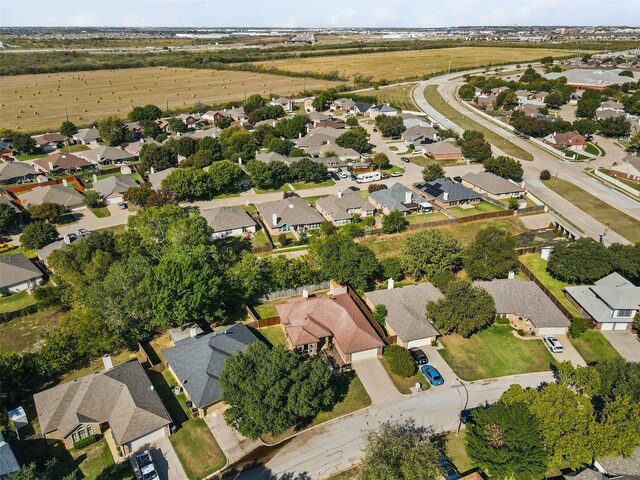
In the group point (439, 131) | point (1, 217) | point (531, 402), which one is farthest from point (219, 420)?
point (439, 131)

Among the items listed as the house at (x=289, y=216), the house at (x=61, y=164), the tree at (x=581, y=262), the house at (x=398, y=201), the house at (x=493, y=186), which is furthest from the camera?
the house at (x=61, y=164)

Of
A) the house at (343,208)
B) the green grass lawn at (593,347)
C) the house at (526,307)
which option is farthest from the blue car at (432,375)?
the house at (343,208)

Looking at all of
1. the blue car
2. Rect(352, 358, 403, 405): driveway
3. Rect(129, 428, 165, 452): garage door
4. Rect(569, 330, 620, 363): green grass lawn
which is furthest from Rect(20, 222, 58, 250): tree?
Rect(569, 330, 620, 363): green grass lawn

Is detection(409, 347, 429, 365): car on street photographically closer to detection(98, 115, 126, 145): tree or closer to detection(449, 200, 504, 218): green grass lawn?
detection(449, 200, 504, 218): green grass lawn

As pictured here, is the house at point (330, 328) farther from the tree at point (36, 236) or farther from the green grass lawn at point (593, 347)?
the tree at point (36, 236)

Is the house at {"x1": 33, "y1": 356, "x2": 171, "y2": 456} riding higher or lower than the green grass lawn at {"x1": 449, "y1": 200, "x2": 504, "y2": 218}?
higher

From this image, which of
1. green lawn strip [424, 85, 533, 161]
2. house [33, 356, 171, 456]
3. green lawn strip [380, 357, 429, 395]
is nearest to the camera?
house [33, 356, 171, 456]
